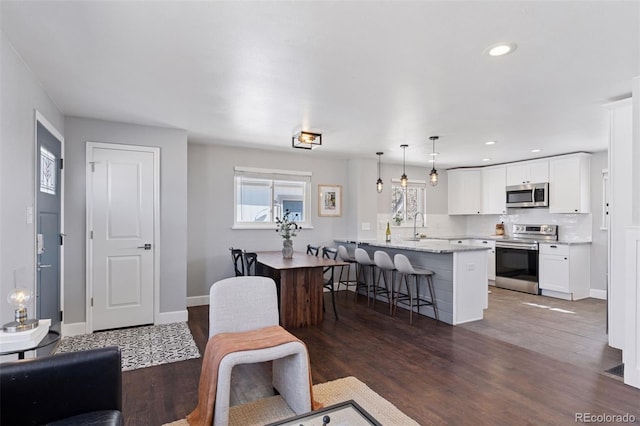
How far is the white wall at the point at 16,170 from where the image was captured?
214 centimetres

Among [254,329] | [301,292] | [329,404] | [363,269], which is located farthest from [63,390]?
[363,269]

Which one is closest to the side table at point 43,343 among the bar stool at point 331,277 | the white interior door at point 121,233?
the white interior door at point 121,233

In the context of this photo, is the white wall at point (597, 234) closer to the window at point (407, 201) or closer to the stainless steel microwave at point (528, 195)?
the stainless steel microwave at point (528, 195)

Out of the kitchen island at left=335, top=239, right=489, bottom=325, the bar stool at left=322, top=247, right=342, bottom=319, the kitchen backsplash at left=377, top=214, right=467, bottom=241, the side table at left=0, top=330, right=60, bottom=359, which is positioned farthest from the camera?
the kitchen backsplash at left=377, top=214, right=467, bottom=241

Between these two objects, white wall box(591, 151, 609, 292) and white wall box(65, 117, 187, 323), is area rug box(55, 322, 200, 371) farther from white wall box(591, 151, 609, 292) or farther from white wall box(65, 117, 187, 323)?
white wall box(591, 151, 609, 292)

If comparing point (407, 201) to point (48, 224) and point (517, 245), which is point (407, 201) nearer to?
point (517, 245)

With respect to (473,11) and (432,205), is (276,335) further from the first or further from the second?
(432,205)

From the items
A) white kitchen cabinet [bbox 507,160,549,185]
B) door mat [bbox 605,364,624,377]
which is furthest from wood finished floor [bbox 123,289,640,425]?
white kitchen cabinet [bbox 507,160,549,185]

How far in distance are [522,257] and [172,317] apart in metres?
5.97

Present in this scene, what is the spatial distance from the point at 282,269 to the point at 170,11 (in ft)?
9.20

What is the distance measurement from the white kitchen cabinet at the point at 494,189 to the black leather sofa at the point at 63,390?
Answer: 7230 millimetres

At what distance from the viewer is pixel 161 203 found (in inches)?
171

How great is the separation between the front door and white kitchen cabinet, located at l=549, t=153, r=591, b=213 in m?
7.32

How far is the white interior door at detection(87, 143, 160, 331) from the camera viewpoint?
4.02m
